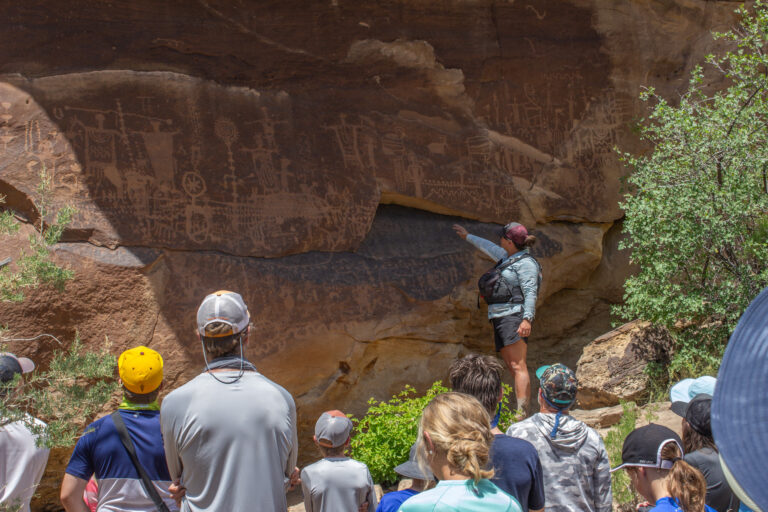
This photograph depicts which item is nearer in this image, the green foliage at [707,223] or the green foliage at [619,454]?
the green foliage at [619,454]

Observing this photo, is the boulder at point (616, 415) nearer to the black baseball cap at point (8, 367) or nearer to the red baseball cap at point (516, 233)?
the red baseball cap at point (516, 233)

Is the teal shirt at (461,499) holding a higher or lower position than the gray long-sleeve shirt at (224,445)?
higher

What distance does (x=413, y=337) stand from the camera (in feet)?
17.6

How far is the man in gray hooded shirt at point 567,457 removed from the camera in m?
2.47

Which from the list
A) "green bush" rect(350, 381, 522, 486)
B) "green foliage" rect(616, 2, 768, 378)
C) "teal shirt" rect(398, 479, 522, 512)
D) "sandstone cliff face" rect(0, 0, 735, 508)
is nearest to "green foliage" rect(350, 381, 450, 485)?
"green bush" rect(350, 381, 522, 486)

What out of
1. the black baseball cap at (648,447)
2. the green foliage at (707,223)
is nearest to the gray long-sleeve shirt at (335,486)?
the black baseball cap at (648,447)

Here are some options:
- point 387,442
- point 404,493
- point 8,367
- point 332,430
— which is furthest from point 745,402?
point 387,442

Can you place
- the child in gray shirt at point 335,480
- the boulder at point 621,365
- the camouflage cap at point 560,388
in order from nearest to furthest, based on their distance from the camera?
the camouflage cap at point 560,388
the child in gray shirt at point 335,480
the boulder at point 621,365

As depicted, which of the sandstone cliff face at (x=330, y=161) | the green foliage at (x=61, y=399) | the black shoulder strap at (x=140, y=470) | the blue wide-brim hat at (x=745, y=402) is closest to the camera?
the blue wide-brim hat at (x=745, y=402)

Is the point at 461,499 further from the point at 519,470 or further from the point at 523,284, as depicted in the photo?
the point at 523,284

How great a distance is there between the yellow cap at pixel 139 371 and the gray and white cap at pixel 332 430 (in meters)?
0.64

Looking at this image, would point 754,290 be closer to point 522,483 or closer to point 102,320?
point 522,483

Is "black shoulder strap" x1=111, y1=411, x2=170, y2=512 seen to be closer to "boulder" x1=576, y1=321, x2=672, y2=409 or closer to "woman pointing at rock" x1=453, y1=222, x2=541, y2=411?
"woman pointing at rock" x1=453, y1=222, x2=541, y2=411

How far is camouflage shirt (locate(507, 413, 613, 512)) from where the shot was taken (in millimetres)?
2473
